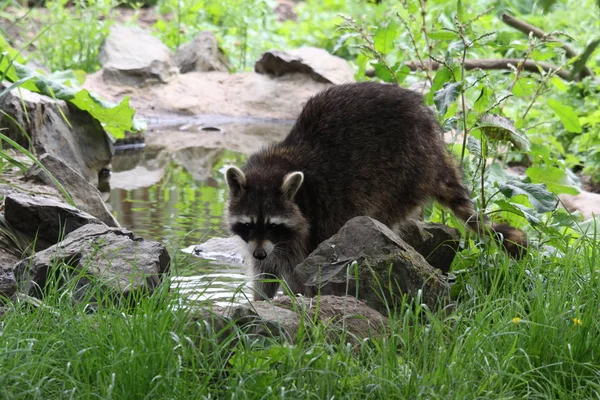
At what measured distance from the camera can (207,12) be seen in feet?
46.1

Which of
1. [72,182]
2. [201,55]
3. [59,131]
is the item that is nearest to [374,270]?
[72,182]

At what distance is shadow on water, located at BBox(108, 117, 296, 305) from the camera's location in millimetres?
4898

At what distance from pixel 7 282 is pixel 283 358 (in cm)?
177

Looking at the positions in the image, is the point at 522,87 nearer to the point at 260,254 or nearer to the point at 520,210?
the point at 520,210

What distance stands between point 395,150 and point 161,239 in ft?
5.16

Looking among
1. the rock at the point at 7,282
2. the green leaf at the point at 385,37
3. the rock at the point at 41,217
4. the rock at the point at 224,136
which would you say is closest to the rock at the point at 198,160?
the rock at the point at 224,136

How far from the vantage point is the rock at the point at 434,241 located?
4.67 m

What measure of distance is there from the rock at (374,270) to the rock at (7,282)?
1.28 m

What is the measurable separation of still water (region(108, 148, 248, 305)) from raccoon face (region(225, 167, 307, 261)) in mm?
241

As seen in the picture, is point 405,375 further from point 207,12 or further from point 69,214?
point 207,12

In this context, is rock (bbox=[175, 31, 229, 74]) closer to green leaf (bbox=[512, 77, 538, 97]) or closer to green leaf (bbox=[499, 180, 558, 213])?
green leaf (bbox=[512, 77, 538, 97])

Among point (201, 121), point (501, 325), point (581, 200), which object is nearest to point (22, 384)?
point (501, 325)

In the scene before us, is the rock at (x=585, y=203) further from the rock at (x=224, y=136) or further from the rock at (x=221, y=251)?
the rock at (x=224, y=136)

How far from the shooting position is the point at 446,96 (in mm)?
4266
